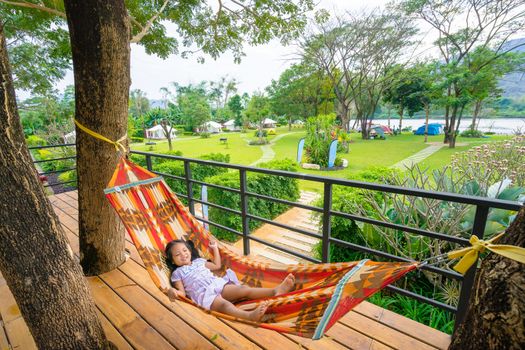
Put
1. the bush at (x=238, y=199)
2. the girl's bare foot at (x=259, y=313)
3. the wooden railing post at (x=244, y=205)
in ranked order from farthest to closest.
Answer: the bush at (x=238, y=199)
the wooden railing post at (x=244, y=205)
the girl's bare foot at (x=259, y=313)

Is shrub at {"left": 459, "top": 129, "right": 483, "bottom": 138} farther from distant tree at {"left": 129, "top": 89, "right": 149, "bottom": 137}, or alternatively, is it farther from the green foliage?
distant tree at {"left": 129, "top": 89, "right": 149, "bottom": 137}

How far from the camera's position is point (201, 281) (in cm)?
148

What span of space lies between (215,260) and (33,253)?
901 millimetres

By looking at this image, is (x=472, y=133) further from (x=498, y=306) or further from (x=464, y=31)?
(x=498, y=306)

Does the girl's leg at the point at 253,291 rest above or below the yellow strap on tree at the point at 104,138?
below

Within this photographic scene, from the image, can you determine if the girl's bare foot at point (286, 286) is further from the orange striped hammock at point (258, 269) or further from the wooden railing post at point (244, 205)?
the wooden railing post at point (244, 205)

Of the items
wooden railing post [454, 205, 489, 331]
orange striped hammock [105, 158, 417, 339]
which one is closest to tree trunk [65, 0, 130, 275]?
orange striped hammock [105, 158, 417, 339]

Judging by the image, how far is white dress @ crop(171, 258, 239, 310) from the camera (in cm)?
142

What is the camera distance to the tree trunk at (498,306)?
53 cm

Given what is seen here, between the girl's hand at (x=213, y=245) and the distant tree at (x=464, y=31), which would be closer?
the girl's hand at (x=213, y=245)

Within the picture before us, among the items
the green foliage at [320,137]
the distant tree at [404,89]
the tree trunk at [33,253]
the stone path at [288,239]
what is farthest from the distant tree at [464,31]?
the tree trunk at [33,253]

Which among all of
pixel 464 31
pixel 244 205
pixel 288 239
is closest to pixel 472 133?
pixel 464 31

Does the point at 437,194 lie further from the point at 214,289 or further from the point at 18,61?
the point at 18,61

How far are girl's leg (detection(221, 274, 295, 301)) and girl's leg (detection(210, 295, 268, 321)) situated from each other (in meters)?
0.06
